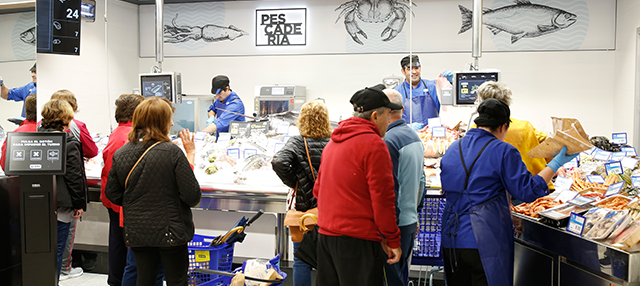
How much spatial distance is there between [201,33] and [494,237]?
22.4 ft

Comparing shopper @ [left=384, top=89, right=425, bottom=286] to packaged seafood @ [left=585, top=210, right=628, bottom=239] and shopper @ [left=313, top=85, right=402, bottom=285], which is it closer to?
shopper @ [left=313, top=85, right=402, bottom=285]

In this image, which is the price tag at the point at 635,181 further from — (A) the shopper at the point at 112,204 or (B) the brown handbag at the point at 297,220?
(A) the shopper at the point at 112,204

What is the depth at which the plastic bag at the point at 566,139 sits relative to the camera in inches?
84.9

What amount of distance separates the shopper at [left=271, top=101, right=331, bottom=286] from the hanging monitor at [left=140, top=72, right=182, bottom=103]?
6.78 ft

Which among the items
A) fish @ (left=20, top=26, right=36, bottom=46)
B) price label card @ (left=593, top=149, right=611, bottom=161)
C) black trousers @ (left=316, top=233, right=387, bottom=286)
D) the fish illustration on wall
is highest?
the fish illustration on wall

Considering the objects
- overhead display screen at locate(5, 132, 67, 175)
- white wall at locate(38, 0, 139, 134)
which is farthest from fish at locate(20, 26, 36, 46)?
overhead display screen at locate(5, 132, 67, 175)

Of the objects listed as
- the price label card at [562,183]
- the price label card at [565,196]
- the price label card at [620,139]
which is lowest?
the price label card at [565,196]

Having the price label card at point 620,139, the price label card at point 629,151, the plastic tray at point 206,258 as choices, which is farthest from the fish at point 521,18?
the plastic tray at point 206,258

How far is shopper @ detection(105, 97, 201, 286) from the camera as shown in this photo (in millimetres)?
2281

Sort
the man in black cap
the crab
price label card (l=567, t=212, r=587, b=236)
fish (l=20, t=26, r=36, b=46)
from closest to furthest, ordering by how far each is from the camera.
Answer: price label card (l=567, t=212, r=587, b=236) → fish (l=20, t=26, r=36, b=46) → the man in black cap → the crab

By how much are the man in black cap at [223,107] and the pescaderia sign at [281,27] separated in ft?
8.19

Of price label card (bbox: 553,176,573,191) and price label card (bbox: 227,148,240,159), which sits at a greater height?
price label card (bbox: 227,148,240,159)

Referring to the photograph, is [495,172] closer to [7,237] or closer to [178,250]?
[178,250]

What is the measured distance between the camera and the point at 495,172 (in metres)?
2.14
